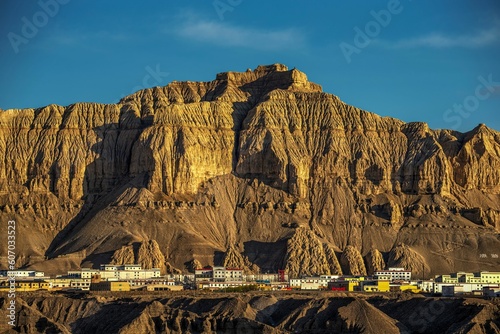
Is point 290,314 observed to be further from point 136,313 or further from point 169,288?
point 169,288

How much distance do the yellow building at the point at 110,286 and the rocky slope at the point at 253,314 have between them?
1346cm

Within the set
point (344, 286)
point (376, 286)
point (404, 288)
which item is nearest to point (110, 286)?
point (344, 286)

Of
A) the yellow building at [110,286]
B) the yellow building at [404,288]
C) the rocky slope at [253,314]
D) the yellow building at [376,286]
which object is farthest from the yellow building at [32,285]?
the yellow building at [404,288]

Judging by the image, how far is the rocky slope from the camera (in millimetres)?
149125

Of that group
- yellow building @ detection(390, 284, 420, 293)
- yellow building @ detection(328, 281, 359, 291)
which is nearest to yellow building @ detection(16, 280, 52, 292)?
yellow building @ detection(328, 281, 359, 291)

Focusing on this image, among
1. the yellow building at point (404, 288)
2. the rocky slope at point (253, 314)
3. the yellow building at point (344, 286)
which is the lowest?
the rocky slope at point (253, 314)

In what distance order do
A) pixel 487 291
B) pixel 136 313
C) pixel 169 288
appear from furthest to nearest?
pixel 169 288 < pixel 487 291 < pixel 136 313

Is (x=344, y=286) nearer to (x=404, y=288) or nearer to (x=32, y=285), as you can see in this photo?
(x=404, y=288)

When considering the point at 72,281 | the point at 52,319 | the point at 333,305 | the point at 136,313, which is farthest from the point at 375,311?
the point at 72,281

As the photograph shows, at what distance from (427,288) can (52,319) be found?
53111 mm

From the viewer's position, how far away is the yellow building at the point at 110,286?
7323 inches

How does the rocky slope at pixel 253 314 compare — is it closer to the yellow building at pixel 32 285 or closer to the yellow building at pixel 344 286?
the yellow building at pixel 32 285

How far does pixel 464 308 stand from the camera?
153250 mm

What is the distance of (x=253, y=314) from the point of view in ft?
527
